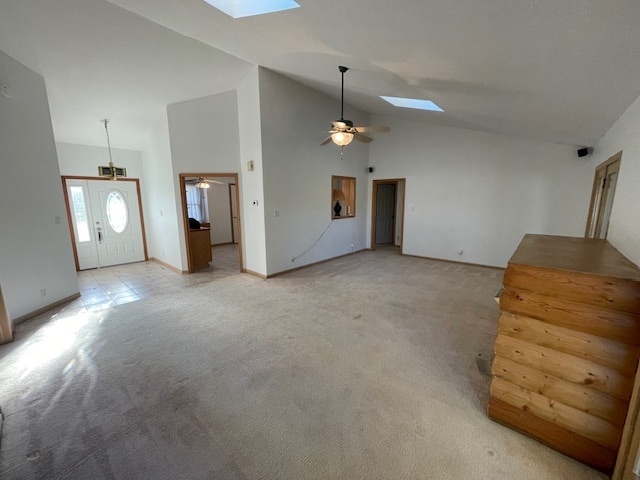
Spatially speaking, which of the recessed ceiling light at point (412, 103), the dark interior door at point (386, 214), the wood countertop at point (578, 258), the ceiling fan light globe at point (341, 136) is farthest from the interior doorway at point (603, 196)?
the dark interior door at point (386, 214)

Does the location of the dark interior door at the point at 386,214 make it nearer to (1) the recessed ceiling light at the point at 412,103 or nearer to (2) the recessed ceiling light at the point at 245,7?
(1) the recessed ceiling light at the point at 412,103

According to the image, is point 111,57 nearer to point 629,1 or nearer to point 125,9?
point 125,9

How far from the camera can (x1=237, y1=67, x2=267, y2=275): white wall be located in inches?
179

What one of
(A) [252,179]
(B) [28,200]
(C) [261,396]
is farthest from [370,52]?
(B) [28,200]

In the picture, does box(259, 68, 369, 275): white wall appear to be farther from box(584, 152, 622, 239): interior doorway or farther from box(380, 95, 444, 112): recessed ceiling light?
box(584, 152, 622, 239): interior doorway

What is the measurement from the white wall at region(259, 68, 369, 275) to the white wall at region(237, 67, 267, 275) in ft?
0.36

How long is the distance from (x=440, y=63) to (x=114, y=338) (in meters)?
4.37

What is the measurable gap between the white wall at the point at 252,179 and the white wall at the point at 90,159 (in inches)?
122

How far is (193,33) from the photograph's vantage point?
3078 mm

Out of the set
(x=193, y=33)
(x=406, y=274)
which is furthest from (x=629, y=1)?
(x=406, y=274)

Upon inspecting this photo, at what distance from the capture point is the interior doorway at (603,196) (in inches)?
113

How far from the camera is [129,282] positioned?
505cm

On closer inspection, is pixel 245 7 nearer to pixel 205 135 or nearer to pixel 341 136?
pixel 341 136

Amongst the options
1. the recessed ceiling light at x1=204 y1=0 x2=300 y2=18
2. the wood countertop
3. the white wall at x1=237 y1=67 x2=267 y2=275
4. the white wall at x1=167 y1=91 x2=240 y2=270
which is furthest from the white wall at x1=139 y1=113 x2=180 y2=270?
the wood countertop
